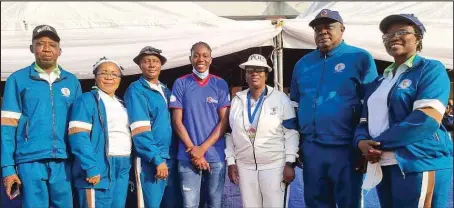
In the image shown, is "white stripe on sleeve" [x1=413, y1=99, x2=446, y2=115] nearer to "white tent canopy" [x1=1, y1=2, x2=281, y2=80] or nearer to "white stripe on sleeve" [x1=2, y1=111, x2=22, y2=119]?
"white tent canopy" [x1=1, y1=2, x2=281, y2=80]

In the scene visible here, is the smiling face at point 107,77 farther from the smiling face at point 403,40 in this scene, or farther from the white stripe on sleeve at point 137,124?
the smiling face at point 403,40

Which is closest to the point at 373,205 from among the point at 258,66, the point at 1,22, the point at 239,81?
the point at 258,66

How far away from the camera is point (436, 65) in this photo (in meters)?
2.66

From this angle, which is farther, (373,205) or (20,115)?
(373,205)

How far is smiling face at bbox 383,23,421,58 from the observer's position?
2717 millimetres


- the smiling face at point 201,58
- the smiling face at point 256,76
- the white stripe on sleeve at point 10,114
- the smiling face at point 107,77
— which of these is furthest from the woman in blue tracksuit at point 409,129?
the white stripe on sleeve at point 10,114

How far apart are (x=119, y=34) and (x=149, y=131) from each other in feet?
5.75

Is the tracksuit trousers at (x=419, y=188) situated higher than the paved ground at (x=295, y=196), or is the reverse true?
the tracksuit trousers at (x=419, y=188)

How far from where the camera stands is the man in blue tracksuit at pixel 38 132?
325cm

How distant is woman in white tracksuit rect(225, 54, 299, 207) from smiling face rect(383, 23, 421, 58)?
0.97m

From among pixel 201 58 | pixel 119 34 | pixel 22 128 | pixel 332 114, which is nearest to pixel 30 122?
pixel 22 128

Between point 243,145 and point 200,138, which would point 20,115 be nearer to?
point 200,138

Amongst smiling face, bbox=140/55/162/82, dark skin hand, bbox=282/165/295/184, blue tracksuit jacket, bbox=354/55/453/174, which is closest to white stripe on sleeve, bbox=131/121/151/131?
smiling face, bbox=140/55/162/82

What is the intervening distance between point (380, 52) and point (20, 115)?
11.1 feet
